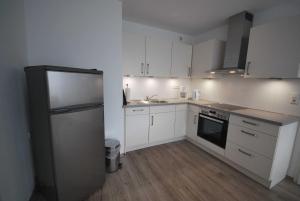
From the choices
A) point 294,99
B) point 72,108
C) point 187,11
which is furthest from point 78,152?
point 294,99

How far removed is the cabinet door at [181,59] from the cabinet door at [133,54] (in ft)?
2.50

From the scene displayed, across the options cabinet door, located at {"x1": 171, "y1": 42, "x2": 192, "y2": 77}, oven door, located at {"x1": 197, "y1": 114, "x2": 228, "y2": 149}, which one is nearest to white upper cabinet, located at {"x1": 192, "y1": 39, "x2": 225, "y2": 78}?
cabinet door, located at {"x1": 171, "y1": 42, "x2": 192, "y2": 77}

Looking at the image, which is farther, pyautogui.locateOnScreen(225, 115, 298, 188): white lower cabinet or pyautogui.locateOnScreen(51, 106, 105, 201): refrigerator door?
pyautogui.locateOnScreen(225, 115, 298, 188): white lower cabinet

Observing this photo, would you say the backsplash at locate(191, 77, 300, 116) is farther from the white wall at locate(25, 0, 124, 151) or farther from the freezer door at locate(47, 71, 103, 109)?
the freezer door at locate(47, 71, 103, 109)

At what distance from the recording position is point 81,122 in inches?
52.1

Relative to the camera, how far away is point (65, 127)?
3.99 ft

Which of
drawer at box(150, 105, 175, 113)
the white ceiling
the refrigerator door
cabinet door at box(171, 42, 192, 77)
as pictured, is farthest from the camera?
cabinet door at box(171, 42, 192, 77)

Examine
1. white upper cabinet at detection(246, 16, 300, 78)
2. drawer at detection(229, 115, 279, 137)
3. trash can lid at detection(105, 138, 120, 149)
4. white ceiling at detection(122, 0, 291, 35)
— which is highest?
white ceiling at detection(122, 0, 291, 35)

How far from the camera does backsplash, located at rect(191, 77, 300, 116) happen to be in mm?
1942

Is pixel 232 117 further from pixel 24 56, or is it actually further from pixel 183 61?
pixel 24 56

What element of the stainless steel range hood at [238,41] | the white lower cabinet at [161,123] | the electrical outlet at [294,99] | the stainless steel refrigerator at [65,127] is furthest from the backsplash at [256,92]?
the stainless steel refrigerator at [65,127]

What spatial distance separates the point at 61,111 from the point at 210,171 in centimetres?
220

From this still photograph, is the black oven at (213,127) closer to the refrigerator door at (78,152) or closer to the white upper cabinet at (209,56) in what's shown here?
the white upper cabinet at (209,56)

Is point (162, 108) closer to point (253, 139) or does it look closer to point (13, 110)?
point (253, 139)
